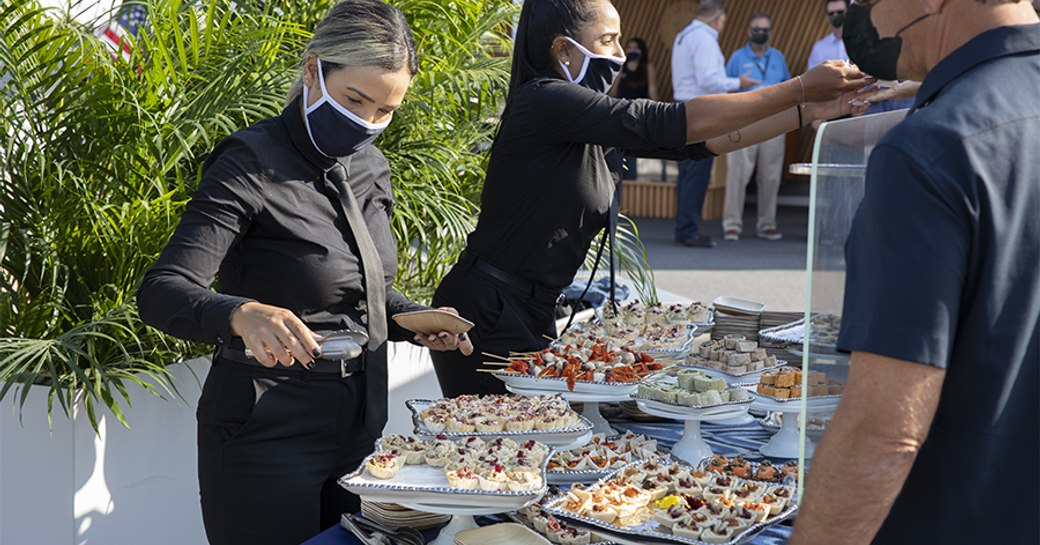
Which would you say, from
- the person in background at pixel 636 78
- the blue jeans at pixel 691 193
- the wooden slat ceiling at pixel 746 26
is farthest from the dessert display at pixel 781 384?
the wooden slat ceiling at pixel 746 26

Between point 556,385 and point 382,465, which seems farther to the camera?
point 556,385

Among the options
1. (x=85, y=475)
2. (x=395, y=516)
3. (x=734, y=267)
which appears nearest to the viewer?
(x=395, y=516)

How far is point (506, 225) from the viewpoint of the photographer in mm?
2822

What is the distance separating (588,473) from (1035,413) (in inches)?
40.3

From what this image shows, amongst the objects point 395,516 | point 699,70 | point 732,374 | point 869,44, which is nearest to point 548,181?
point 732,374

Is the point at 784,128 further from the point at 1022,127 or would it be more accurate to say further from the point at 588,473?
the point at 1022,127

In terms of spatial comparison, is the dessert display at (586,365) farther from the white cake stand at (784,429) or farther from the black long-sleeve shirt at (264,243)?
the black long-sleeve shirt at (264,243)

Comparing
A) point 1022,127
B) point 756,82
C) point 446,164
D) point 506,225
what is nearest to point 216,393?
point 506,225

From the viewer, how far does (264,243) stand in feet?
6.93

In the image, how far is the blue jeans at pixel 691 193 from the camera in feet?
28.5

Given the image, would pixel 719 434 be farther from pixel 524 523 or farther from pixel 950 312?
pixel 950 312

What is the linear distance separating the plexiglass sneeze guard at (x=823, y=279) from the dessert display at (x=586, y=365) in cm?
108

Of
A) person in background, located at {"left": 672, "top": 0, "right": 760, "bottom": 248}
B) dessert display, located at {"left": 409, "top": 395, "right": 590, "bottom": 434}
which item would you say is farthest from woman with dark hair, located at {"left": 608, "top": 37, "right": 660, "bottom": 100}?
dessert display, located at {"left": 409, "top": 395, "right": 590, "bottom": 434}

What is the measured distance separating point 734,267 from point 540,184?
5857 millimetres
